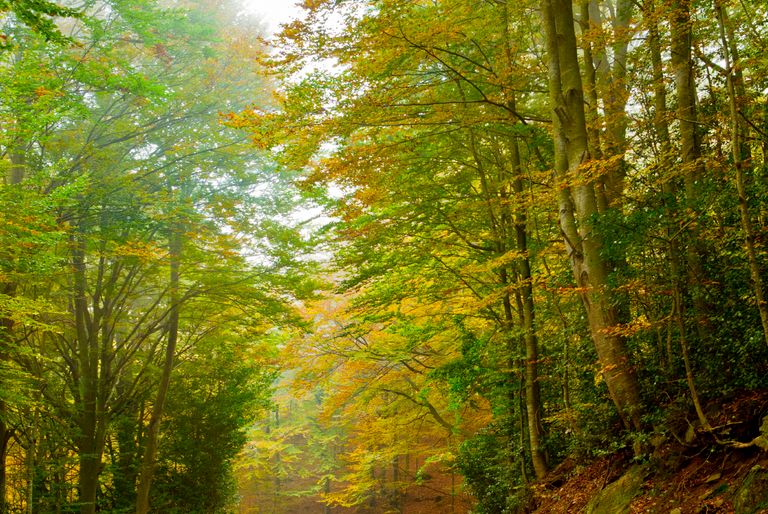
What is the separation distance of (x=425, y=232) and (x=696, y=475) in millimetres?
5853

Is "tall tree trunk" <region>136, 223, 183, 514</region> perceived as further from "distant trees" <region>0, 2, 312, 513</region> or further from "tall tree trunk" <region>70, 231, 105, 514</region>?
"tall tree trunk" <region>70, 231, 105, 514</region>

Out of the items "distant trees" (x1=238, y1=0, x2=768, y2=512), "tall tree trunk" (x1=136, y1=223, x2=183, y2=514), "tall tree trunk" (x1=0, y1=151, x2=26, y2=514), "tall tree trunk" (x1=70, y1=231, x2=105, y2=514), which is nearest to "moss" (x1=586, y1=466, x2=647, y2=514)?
"distant trees" (x1=238, y1=0, x2=768, y2=512)

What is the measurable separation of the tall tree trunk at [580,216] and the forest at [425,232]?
0.03m

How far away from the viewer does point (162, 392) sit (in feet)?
38.7

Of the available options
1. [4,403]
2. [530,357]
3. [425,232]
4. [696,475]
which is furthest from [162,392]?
[696,475]

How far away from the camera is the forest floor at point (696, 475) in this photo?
3533mm

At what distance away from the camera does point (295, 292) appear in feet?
37.7

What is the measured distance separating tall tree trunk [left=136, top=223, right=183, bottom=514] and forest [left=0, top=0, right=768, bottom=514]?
0.09m

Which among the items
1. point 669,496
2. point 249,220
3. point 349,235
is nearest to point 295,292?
point 249,220

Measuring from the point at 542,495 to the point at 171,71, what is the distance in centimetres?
1077

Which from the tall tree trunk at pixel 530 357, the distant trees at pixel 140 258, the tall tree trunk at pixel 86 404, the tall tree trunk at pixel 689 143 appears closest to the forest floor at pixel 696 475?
the tall tree trunk at pixel 689 143

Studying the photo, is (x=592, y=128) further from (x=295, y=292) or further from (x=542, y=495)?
(x=295, y=292)

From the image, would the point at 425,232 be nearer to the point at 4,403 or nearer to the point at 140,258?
the point at 140,258

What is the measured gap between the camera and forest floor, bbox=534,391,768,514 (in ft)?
11.6
